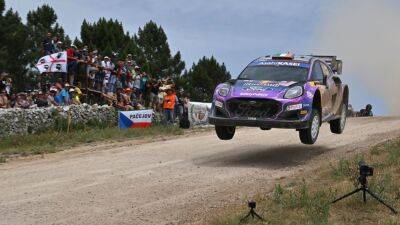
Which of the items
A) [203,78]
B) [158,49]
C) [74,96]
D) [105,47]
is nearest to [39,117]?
[74,96]

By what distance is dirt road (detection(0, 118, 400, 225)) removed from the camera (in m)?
8.02

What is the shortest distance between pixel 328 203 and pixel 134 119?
53.3 feet

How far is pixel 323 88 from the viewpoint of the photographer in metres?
13.1

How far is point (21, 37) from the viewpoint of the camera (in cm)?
3791

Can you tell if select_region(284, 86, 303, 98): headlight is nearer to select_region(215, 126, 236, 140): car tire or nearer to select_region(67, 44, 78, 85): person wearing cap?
select_region(215, 126, 236, 140): car tire

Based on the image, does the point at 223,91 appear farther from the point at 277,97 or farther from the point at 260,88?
the point at 277,97

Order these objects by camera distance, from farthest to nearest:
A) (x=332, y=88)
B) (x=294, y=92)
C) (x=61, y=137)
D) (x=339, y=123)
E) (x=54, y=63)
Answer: (x=54, y=63) → (x=61, y=137) → (x=339, y=123) → (x=332, y=88) → (x=294, y=92)

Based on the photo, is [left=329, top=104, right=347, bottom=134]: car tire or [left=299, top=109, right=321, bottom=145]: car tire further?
[left=329, top=104, right=347, bottom=134]: car tire

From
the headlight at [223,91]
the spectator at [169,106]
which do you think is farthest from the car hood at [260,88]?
the spectator at [169,106]

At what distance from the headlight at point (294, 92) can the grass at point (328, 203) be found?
226 cm

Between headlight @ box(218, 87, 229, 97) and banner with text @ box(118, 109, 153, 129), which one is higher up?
headlight @ box(218, 87, 229, 97)

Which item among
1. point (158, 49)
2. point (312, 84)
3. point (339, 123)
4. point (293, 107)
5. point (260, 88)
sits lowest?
point (339, 123)

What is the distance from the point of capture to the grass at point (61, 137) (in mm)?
15734

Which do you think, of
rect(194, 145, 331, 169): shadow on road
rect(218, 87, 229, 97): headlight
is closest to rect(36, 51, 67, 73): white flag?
rect(194, 145, 331, 169): shadow on road
